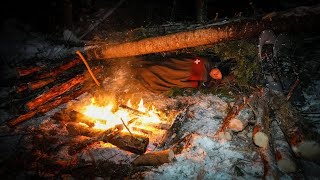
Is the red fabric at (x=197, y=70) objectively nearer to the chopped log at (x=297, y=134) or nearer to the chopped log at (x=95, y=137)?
the chopped log at (x=297, y=134)

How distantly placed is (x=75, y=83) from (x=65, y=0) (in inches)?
222

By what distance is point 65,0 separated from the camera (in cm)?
1133

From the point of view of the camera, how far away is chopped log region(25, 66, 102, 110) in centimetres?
653

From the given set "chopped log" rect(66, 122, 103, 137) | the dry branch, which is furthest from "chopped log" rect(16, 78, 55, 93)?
the dry branch

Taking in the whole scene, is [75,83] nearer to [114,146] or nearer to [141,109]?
[141,109]

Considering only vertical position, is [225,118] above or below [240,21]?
below

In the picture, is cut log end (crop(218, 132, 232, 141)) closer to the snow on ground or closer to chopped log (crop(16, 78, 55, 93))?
the snow on ground

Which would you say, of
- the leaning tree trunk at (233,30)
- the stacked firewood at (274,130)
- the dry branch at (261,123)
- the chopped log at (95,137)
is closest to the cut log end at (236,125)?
the stacked firewood at (274,130)

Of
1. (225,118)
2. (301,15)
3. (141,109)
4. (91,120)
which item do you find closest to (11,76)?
(91,120)

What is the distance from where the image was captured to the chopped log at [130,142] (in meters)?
5.09

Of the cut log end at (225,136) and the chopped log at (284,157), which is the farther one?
the cut log end at (225,136)

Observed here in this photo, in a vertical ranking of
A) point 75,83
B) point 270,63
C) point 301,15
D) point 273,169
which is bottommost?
point 273,169

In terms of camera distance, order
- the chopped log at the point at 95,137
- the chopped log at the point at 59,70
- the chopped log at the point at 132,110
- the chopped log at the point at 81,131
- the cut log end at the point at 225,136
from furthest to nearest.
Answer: the chopped log at the point at 59,70, the chopped log at the point at 132,110, the chopped log at the point at 81,131, the cut log end at the point at 225,136, the chopped log at the point at 95,137

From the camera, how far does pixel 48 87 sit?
7.06 metres
